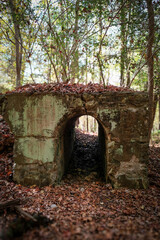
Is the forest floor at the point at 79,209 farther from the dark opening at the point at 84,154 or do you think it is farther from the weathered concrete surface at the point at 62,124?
the weathered concrete surface at the point at 62,124

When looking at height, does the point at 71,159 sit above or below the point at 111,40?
below

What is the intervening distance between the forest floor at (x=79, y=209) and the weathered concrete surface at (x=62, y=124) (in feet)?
1.03

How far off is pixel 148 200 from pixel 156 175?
47.0 inches

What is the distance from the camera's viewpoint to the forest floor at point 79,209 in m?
1.83

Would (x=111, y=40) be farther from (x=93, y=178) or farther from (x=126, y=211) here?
(x=126, y=211)

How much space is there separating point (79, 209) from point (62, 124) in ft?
5.65

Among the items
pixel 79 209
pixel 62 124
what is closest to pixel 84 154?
pixel 62 124

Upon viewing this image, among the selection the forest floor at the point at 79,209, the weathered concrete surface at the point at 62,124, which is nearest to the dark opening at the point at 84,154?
the forest floor at the point at 79,209

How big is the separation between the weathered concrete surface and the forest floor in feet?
1.03

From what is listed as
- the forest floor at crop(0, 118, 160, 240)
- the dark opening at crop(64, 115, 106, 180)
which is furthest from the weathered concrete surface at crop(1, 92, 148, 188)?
the dark opening at crop(64, 115, 106, 180)

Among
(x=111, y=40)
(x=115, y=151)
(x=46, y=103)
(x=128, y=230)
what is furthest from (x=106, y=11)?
(x=128, y=230)

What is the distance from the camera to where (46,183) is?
3408 millimetres

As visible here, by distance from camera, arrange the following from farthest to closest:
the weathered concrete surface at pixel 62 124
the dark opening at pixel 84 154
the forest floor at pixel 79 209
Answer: the dark opening at pixel 84 154 < the weathered concrete surface at pixel 62 124 < the forest floor at pixel 79 209

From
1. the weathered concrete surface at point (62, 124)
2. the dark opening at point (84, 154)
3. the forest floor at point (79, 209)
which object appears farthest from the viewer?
the dark opening at point (84, 154)
